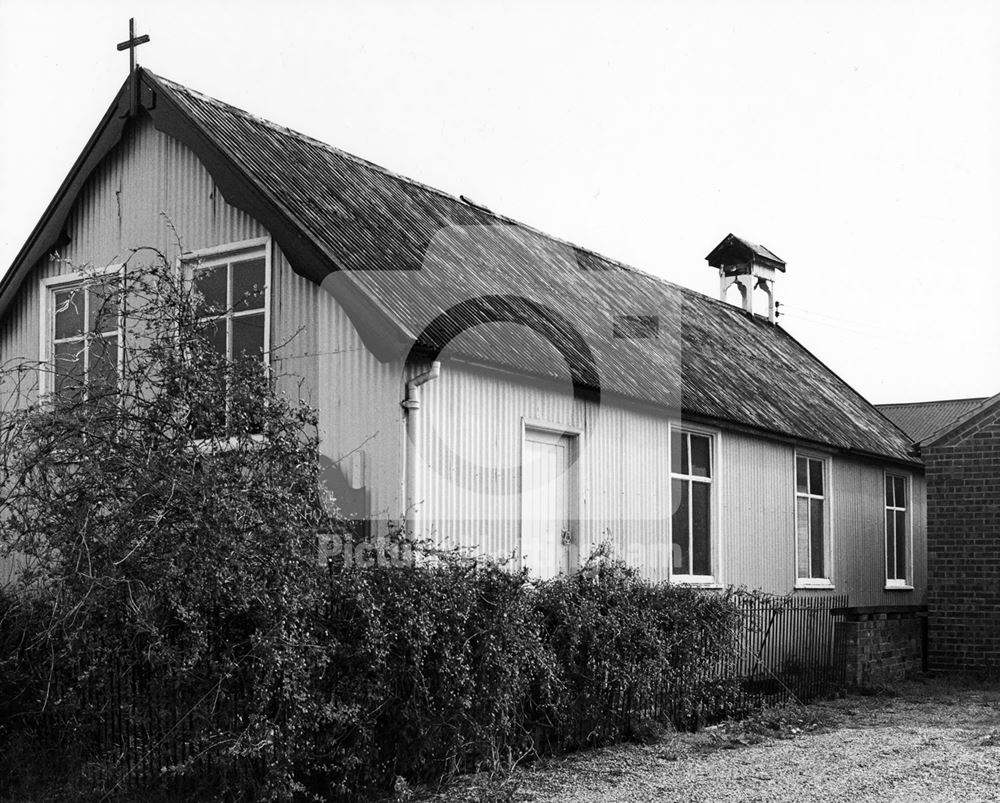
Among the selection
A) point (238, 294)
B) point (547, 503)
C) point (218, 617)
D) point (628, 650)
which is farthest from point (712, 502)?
point (218, 617)

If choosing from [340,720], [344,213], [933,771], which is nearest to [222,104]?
[344,213]

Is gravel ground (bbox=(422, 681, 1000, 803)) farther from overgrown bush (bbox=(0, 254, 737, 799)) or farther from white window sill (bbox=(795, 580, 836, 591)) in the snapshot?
white window sill (bbox=(795, 580, 836, 591))

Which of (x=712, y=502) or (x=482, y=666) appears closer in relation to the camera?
(x=482, y=666)

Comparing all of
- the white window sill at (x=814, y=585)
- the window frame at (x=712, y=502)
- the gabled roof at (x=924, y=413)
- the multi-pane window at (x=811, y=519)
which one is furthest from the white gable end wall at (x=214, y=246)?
the gabled roof at (x=924, y=413)

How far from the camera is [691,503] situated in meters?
17.1

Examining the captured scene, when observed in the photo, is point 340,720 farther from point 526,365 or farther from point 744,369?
point 744,369

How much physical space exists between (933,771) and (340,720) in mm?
5291

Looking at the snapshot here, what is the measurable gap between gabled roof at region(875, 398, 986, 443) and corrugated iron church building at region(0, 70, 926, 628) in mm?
29467

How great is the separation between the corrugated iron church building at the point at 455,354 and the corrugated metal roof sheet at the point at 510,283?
0.17 feet

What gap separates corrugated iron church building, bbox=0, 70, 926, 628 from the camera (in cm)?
1250

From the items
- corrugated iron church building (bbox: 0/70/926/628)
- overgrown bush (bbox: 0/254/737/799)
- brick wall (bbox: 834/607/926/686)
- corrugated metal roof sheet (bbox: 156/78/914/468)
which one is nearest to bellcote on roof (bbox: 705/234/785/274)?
corrugated metal roof sheet (bbox: 156/78/914/468)

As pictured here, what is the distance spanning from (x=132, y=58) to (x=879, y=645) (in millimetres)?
12279

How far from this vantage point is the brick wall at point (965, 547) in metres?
18.7

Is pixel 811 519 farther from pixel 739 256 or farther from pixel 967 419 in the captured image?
pixel 739 256
